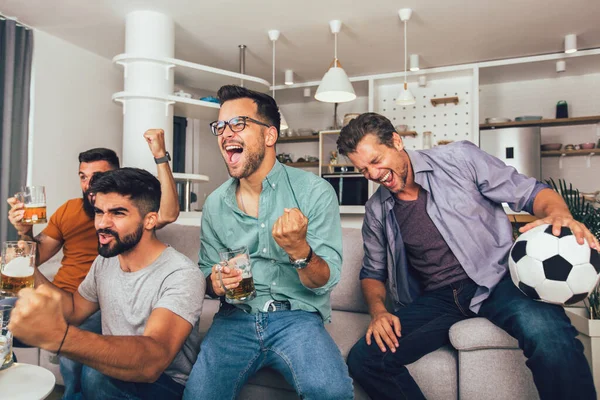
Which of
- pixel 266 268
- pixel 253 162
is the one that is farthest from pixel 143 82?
pixel 266 268

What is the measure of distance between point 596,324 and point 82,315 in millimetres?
1967

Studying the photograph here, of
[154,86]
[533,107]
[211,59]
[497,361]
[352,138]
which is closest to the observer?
[497,361]

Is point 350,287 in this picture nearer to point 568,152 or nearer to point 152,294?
point 152,294

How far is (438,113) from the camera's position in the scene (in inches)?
216

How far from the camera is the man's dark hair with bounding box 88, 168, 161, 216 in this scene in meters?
1.55

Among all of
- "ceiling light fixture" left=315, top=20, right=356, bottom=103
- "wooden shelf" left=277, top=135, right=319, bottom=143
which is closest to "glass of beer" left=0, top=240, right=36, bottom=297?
"ceiling light fixture" left=315, top=20, right=356, bottom=103

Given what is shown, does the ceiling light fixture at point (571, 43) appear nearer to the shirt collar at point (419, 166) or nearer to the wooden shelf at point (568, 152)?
the wooden shelf at point (568, 152)

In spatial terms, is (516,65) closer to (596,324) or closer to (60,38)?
(596,324)

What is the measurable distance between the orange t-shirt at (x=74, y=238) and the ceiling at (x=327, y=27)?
2.09m

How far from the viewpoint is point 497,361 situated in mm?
1619

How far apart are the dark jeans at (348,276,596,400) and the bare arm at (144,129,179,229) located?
3.96 ft

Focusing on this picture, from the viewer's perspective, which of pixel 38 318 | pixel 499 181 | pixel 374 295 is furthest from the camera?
pixel 374 295

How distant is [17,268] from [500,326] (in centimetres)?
168

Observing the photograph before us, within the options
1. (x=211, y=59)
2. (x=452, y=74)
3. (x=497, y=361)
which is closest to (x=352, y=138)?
(x=497, y=361)
